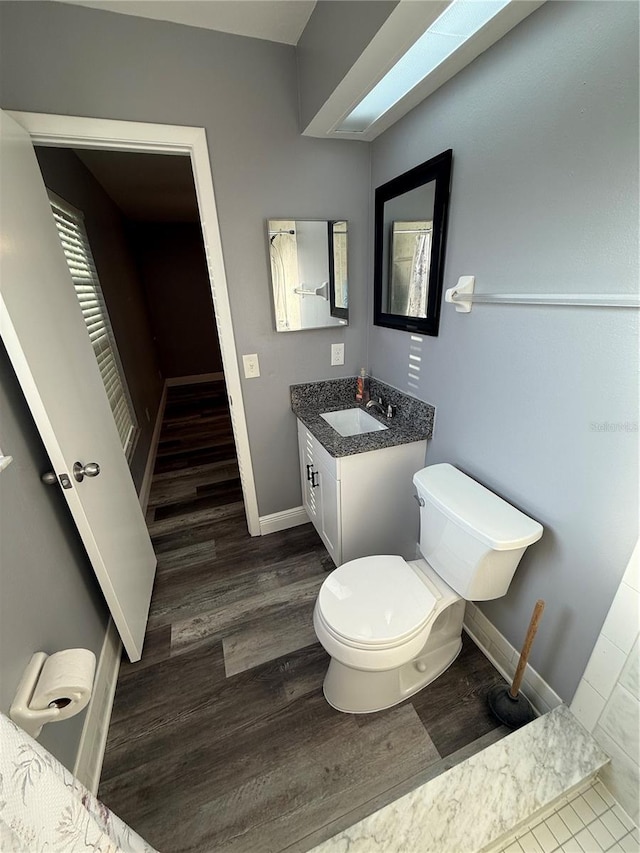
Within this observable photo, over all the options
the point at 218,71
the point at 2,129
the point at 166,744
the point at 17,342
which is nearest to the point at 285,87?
the point at 218,71

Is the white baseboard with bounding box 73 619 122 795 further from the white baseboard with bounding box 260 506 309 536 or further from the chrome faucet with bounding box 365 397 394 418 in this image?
the chrome faucet with bounding box 365 397 394 418

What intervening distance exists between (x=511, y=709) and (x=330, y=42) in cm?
240

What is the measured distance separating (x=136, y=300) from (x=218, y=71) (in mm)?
3208

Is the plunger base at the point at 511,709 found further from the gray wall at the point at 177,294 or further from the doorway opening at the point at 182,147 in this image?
the gray wall at the point at 177,294

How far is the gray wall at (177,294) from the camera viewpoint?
4816mm

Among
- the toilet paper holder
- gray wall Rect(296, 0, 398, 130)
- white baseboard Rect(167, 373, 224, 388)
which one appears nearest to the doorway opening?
gray wall Rect(296, 0, 398, 130)

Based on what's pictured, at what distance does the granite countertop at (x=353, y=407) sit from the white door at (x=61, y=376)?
3.04 feet

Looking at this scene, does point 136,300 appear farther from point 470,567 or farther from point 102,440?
point 470,567

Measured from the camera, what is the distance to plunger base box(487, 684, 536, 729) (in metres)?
1.21

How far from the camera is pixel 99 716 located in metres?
1.26

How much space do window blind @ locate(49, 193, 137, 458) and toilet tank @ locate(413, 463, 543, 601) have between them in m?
1.93

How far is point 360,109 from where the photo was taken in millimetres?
1403

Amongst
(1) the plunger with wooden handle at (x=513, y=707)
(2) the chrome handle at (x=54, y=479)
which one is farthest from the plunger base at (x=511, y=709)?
(2) the chrome handle at (x=54, y=479)

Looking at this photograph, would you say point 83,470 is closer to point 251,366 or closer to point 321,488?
point 251,366
